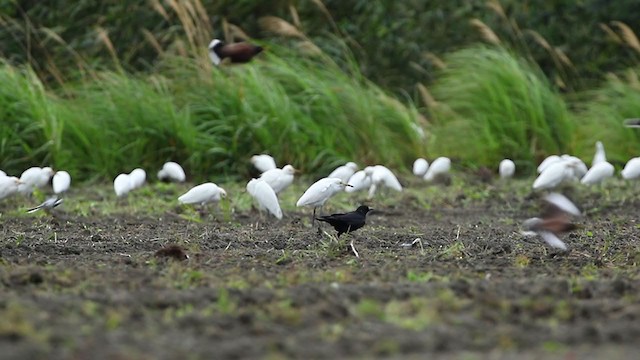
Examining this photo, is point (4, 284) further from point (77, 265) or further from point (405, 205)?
point (405, 205)

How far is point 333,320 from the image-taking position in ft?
17.1

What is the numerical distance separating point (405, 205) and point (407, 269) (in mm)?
4701

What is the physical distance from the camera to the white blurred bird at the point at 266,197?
9.76 meters

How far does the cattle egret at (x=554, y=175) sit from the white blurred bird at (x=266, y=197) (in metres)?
3.23

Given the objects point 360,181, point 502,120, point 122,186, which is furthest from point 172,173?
point 502,120

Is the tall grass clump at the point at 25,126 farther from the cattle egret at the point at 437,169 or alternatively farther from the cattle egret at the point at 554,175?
the cattle egret at the point at 554,175

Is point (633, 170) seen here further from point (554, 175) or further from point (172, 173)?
point (172, 173)

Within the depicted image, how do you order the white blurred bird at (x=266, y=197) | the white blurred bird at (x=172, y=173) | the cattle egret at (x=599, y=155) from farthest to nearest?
the cattle egret at (x=599, y=155)
the white blurred bird at (x=172, y=173)
the white blurred bird at (x=266, y=197)

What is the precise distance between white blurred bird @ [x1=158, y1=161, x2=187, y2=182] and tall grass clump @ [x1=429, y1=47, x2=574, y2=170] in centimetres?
342

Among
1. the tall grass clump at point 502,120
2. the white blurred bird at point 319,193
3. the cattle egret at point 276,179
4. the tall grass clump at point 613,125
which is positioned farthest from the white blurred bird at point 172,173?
the tall grass clump at point 613,125

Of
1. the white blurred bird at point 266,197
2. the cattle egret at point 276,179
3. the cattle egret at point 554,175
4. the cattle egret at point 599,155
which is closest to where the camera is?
the white blurred bird at point 266,197

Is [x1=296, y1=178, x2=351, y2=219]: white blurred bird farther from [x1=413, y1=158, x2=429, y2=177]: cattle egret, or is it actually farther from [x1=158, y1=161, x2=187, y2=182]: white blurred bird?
[x1=413, y1=158, x2=429, y2=177]: cattle egret

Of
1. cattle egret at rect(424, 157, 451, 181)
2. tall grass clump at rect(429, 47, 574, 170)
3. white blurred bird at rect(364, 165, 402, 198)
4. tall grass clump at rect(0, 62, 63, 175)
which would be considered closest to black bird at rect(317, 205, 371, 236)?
white blurred bird at rect(364, 165, 402, 198)

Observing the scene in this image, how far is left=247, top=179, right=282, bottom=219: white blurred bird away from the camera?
9.76 metres
